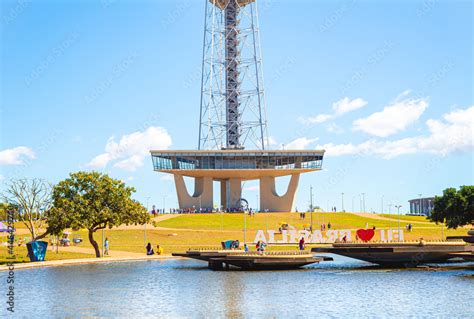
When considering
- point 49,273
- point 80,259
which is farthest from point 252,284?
point 80,259

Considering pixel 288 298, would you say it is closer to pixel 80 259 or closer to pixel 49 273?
pixel 49 273

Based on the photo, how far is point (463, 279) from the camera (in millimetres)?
43656

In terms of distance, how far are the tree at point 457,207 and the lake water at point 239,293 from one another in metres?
40.4

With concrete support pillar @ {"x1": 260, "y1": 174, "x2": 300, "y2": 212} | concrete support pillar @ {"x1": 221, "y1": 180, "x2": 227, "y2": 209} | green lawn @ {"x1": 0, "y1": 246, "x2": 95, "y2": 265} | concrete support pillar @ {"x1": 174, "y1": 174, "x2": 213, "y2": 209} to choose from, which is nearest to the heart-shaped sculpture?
green lawn @ {"x1": 0, "y1": 246, "x2": 95, "y2": 265}

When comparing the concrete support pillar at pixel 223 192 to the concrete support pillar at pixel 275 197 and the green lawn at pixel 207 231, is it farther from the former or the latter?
the green lawn at pixel 207 231

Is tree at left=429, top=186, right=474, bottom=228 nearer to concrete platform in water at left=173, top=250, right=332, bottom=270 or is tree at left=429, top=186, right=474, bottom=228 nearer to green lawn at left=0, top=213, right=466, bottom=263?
green lawn at left=0, top=213, right=466, bottom=263

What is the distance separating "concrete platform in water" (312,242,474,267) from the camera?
174 feet

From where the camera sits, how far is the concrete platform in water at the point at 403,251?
174ft

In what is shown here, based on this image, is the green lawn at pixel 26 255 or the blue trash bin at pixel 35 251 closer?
the blue trash bin at pixel 35 251

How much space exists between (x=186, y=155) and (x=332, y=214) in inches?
1335

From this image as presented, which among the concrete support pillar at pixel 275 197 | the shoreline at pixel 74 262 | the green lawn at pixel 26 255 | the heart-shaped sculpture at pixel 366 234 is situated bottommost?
the shoreline at pixel 74 262

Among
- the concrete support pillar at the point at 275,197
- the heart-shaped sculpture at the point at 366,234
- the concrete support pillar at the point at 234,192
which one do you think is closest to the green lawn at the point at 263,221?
the concrete support pillar at the point at 275,197

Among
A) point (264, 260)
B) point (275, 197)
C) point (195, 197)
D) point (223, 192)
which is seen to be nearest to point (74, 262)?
point (264, 260)

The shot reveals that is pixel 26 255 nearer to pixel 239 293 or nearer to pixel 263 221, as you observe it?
pixel 239 293
